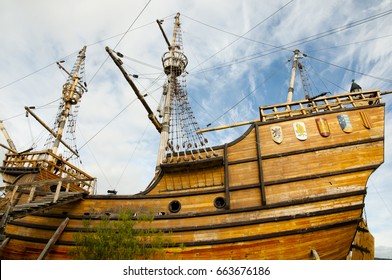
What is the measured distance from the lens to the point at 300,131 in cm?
898

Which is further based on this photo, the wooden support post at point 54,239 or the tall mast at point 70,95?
the tall mast at point 70,95

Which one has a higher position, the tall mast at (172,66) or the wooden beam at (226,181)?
the tall mast at (172,66)

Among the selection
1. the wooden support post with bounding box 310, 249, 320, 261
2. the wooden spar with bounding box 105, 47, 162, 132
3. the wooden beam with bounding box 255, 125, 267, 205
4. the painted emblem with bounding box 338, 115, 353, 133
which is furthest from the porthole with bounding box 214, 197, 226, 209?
the wooden spar with bounding box 105, 47, 162, 132

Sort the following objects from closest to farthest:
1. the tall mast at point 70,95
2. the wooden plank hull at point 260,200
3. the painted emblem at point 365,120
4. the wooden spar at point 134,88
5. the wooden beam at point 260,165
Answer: the wooden plank hull at point 260,200, the wooden beam at point 260,165, the painted emblem at point 365,120, the wooden spar at point 134,88, the tall mast at point 70,95

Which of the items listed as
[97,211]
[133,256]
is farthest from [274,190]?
[97,211]

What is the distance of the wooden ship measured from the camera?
Result: 25.0ft

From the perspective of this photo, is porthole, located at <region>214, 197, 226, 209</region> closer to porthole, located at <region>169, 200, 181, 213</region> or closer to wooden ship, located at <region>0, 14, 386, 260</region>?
wooden ship, located at <region>0, 14, 386, 260</region>

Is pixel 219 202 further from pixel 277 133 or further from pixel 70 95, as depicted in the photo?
pixel 70 95

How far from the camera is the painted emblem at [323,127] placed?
8688 millimetres

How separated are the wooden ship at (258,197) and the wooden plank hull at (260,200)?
0.11 feet

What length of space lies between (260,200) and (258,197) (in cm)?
13

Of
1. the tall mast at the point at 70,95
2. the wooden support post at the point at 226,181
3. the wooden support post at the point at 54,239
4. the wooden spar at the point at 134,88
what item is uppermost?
the tall mast at the point at 70,95

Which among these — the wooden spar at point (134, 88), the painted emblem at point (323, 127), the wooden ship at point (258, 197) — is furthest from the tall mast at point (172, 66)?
the painted emblem at point (323, 127)

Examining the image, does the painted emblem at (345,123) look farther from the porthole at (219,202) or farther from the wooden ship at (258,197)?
the porthole at (219,202)
